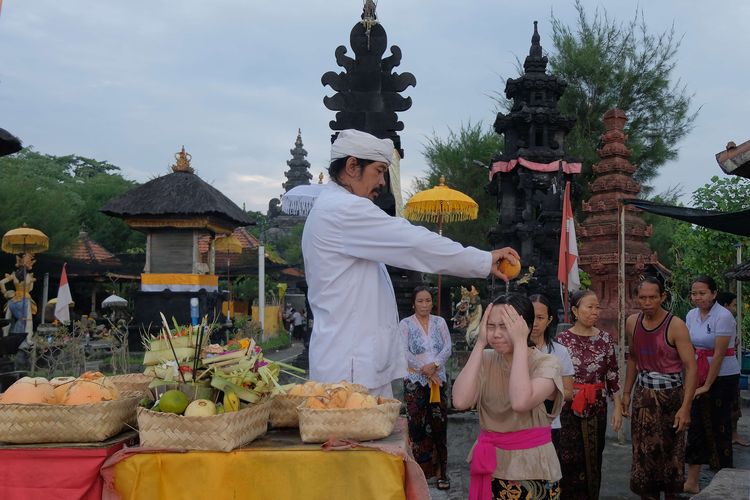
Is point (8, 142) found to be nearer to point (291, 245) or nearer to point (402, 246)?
point (402, 246)

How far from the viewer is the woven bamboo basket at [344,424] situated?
98.0 inches

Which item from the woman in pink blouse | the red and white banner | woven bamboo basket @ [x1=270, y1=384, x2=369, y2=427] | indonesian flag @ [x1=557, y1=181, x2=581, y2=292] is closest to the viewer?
woven bamboo basket @ [x1=270, y1=384, x2=369, y2=427]

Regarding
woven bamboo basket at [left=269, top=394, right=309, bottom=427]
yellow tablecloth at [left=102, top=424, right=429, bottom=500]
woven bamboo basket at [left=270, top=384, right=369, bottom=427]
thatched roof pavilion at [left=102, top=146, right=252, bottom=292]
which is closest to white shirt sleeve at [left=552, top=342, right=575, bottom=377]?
woven bamboo basket at [left=270, top=384, right=369, bottom=427]

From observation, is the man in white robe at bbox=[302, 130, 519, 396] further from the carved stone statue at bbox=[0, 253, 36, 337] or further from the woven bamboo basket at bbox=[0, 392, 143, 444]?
the carved stone statue at bbox=[0, 253, 36, 337]

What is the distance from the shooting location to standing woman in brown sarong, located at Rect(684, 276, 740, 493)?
6.34 meters

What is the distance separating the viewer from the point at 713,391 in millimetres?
6652

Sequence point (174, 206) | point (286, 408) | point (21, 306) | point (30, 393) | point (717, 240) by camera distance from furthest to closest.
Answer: point (174, 206), point (21, 306), point (717, 240), point (286, 408), point (30, 393)

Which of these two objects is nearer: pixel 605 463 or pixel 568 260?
pixel 605 463

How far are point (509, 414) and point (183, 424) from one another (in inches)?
62.9

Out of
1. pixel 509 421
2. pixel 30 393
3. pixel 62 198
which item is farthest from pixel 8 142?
pixel 62 198

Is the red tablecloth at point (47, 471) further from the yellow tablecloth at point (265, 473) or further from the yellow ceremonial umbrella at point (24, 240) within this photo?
the yellow ceremonial umbrella at point (24, 240)

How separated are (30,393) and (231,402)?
0.73 meters

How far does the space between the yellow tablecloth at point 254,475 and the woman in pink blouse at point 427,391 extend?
3933mm

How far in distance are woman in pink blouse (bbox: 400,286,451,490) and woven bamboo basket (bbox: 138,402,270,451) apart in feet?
13.1
